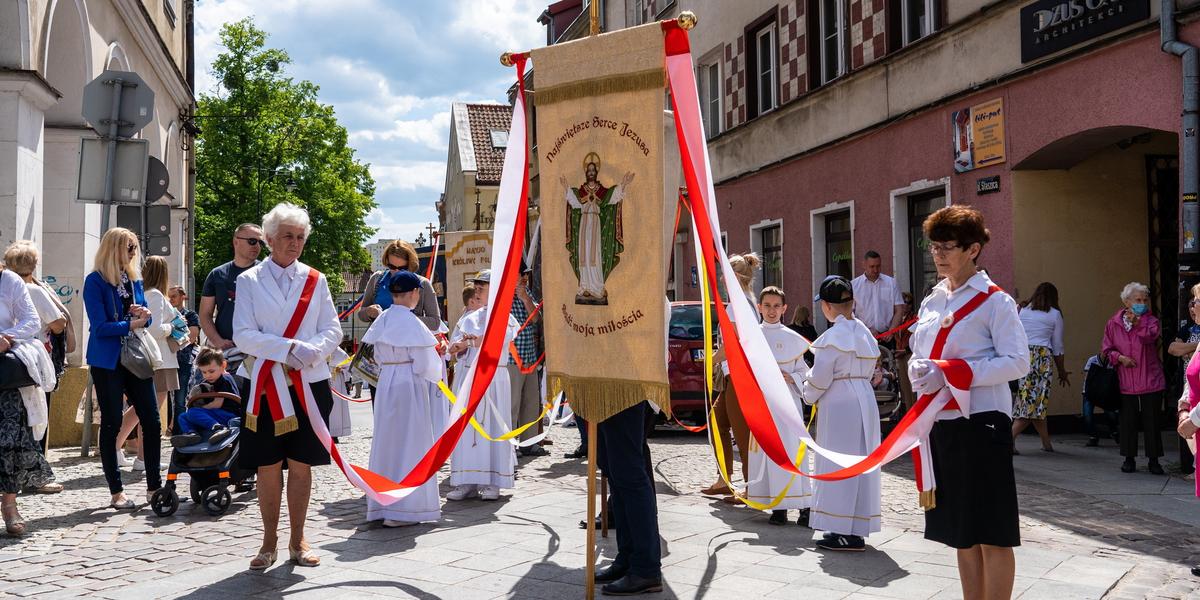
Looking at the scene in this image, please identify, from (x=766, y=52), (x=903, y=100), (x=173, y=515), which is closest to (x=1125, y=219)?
(x=903, y=100)

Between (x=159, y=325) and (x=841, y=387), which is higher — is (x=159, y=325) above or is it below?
above

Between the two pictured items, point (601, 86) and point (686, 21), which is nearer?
point (686, 21)

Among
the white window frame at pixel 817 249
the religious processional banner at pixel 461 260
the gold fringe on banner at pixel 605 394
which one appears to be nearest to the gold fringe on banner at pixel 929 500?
the gold fringe on banner at pixel 605 394

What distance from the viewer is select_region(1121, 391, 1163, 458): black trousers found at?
9.28 meters

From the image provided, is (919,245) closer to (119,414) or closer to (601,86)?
(601,86)

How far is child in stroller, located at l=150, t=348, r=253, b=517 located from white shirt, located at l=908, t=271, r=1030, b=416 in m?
5.06

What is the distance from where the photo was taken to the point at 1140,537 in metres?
6.57

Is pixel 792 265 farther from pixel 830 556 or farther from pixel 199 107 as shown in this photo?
pixel 199 107

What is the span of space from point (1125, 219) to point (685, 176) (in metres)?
9.54

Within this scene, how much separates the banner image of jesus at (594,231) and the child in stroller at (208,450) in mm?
3462

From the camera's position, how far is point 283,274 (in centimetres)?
577

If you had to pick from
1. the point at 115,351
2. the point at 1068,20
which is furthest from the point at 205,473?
the point at 1068,20

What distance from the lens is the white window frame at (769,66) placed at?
18484mm

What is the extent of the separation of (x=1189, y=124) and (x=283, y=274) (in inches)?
320
